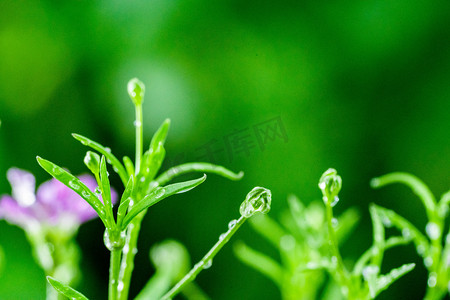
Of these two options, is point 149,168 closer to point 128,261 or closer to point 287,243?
point 128,261

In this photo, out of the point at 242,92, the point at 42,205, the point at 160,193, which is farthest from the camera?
the point at 242,92

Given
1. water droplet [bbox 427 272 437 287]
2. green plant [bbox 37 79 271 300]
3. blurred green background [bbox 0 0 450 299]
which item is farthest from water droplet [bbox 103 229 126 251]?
blurred green background [bbox 0 0 450 299]

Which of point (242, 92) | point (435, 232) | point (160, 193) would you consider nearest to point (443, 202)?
point (435, 232)

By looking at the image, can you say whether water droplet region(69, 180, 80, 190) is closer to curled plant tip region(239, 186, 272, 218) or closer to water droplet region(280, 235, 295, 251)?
curled plant tip region(239, 186, 272, 218)

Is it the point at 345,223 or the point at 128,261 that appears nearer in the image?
the point at 128,261

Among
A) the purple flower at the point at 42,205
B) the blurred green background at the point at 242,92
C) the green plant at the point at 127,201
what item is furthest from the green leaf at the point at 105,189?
the blurred green background at the point at 242,92

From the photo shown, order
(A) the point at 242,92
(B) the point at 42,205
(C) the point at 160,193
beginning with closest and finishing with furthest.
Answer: (C) the point at 160,193 → (B) the point at 42,205 → (A) the point at 242,92

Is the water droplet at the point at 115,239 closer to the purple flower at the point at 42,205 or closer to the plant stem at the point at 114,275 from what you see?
the plant stem at the point at 114,275

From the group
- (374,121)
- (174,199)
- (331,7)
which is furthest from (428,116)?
(174,199)
